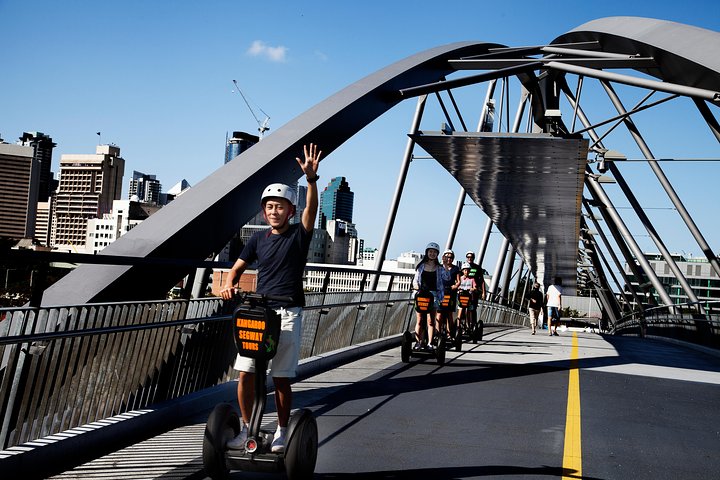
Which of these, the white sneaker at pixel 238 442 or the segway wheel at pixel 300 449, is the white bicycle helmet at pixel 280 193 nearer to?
the segway wheel at pixel 300 449

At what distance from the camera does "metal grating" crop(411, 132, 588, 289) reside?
18547 millimetres

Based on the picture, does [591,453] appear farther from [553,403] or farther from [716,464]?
[553,403]

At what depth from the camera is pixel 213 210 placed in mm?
8820

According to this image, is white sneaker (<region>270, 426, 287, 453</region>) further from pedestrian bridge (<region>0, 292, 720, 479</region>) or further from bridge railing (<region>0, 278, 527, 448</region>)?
bridge railing (<region>0, 278, 527, 448</region>)

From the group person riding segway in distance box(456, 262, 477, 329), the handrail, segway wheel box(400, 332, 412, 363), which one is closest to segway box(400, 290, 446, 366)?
segway wheel box(400, 332, 412, 363)

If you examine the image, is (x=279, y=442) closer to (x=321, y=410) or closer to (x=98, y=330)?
(x=98, y=330)

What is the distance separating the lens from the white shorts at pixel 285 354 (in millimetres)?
4793

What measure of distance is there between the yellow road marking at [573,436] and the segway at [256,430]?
196cm

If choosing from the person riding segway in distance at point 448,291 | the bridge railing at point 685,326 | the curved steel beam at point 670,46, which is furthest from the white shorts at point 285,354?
the bridge railing at point 685,326

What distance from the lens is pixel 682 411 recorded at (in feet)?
27.6

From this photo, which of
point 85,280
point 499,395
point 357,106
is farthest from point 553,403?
point 357,106

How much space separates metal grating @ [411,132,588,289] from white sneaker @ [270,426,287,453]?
13623mm

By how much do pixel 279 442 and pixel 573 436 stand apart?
10.3 feet

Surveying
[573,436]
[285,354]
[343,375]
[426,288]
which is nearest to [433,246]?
[426,288]
